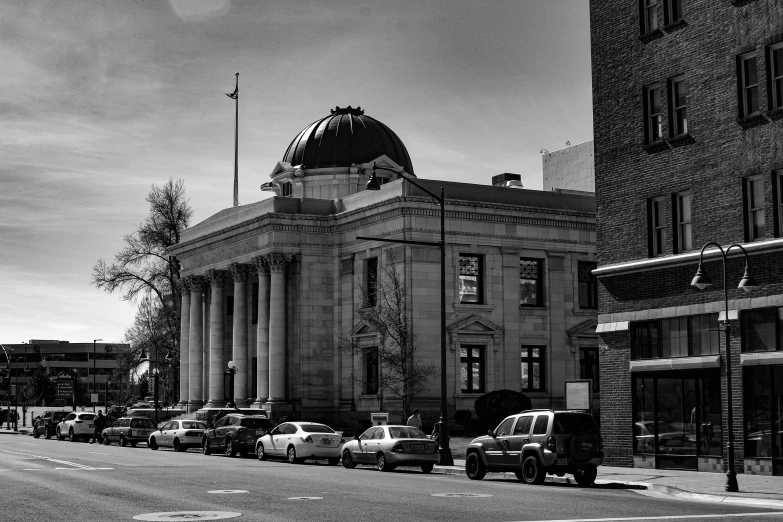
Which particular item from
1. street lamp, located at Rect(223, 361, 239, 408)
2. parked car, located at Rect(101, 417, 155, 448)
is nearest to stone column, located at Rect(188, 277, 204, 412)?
street lamp, located at Rect(223, 361, 239, 408)

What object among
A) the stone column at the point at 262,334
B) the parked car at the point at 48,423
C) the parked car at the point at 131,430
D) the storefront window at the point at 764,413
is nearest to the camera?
the storefront window at the point at 764,413

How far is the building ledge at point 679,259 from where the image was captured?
30.9m

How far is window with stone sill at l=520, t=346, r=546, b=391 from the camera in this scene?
62188 millimetres

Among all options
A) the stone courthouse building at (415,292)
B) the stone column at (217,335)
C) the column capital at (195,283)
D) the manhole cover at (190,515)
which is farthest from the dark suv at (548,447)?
the column capital at (195,283)

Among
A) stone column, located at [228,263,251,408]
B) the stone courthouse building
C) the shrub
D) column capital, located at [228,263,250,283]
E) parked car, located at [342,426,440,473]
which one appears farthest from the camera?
column capital, located at [228,263,250,283]

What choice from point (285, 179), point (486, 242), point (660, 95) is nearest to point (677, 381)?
point (660, 95)

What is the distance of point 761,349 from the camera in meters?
31.4

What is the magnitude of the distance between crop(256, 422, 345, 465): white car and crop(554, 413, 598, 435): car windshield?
1253cm

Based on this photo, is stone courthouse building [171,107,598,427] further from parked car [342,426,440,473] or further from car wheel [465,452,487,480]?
car wheel [465,452,487,480]

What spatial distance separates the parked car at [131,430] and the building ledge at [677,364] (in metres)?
30.2

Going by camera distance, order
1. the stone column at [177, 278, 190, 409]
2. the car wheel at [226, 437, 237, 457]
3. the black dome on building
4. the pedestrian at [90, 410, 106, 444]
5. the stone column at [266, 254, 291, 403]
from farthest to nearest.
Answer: the stone column at [177, 278, 190, 409], the black dome on building, the stone column at [266, 254, 291, 403], the pedestrian at [90, 410, 106, 444], the car wheel at [226, 437, 237, 457]

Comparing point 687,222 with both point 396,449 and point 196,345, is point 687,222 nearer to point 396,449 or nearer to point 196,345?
point 396,449

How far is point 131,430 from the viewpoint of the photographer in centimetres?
5819

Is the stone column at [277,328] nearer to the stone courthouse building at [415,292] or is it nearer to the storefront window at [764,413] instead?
the stone courthouse building at [415,292]
